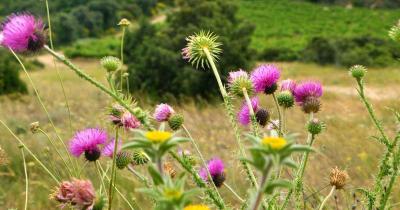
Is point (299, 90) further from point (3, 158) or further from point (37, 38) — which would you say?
point (3, 158)

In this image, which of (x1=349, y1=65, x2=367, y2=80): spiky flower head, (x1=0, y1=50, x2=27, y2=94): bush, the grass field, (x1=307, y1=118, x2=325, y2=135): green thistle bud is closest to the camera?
(x1=307, y1=118, x2=325, y2=135): green thistle bud

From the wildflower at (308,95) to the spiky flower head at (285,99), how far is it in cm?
2

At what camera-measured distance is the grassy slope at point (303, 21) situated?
112 ft

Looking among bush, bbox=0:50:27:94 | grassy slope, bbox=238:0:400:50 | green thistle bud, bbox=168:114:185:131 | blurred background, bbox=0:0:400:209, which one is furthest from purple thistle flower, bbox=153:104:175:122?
grassy slope, bbox=238:0:400:50

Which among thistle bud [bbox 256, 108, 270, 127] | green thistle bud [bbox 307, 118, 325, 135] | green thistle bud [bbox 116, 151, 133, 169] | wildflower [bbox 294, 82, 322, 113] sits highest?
wildflower [bbox 294, 82, 322, 113]

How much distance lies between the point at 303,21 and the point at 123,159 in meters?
38.8

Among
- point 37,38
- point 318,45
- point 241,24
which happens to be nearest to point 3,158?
point 37,38

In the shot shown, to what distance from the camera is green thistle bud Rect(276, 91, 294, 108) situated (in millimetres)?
1793

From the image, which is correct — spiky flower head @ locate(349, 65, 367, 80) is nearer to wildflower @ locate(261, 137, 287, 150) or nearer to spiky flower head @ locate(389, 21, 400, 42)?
spiky flower head @ locate(389, 21, 400, 42)

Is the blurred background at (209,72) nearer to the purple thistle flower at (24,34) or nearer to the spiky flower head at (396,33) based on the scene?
the purple thistle flower at (24,34)

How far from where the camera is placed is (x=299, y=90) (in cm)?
180

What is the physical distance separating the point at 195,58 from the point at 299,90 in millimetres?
368

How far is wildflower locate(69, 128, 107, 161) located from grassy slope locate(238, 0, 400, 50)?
30.1 metres

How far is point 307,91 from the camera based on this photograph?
1776 mm
